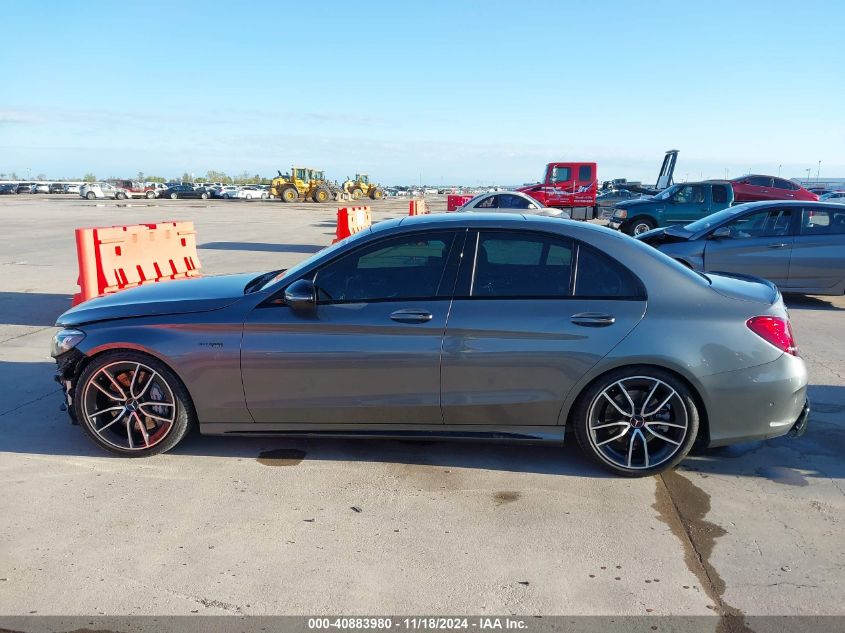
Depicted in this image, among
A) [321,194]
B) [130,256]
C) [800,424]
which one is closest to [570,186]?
[130,256]

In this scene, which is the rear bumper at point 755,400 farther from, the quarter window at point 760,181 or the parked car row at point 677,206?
the quarter window at point 760,181

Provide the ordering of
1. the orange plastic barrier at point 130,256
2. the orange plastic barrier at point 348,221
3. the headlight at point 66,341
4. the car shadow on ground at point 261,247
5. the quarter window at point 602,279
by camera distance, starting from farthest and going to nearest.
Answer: the car shadow on ground at point 261,247 < the orange plastic barrier at point 348,221 < the orange plastic barrier at point 130,256 < the headlight at point 66,341 < the quarter window at point 602,279

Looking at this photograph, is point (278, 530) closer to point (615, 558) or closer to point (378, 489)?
point (378, 489)

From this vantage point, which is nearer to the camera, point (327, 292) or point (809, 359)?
point (327, 292)

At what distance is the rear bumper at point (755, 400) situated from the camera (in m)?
3.89

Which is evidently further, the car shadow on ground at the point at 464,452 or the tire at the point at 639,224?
the tire at the point at 639,224

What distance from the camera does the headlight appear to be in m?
4.21

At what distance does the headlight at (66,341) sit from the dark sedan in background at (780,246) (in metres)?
7.90

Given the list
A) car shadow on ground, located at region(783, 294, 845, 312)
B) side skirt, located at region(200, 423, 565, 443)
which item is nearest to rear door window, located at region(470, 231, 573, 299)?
side skirt, located at region(200, 423, 565, 443)

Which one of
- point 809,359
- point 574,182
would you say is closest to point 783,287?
point 809,359

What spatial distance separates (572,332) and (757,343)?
1.09 m

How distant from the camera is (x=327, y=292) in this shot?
4117mm

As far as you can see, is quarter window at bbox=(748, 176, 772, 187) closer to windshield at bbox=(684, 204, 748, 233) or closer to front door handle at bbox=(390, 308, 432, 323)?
windshield at bbox=(684, 204, 748, 233)

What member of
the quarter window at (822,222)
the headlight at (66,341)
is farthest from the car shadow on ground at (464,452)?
the quarter window at (822,222)
